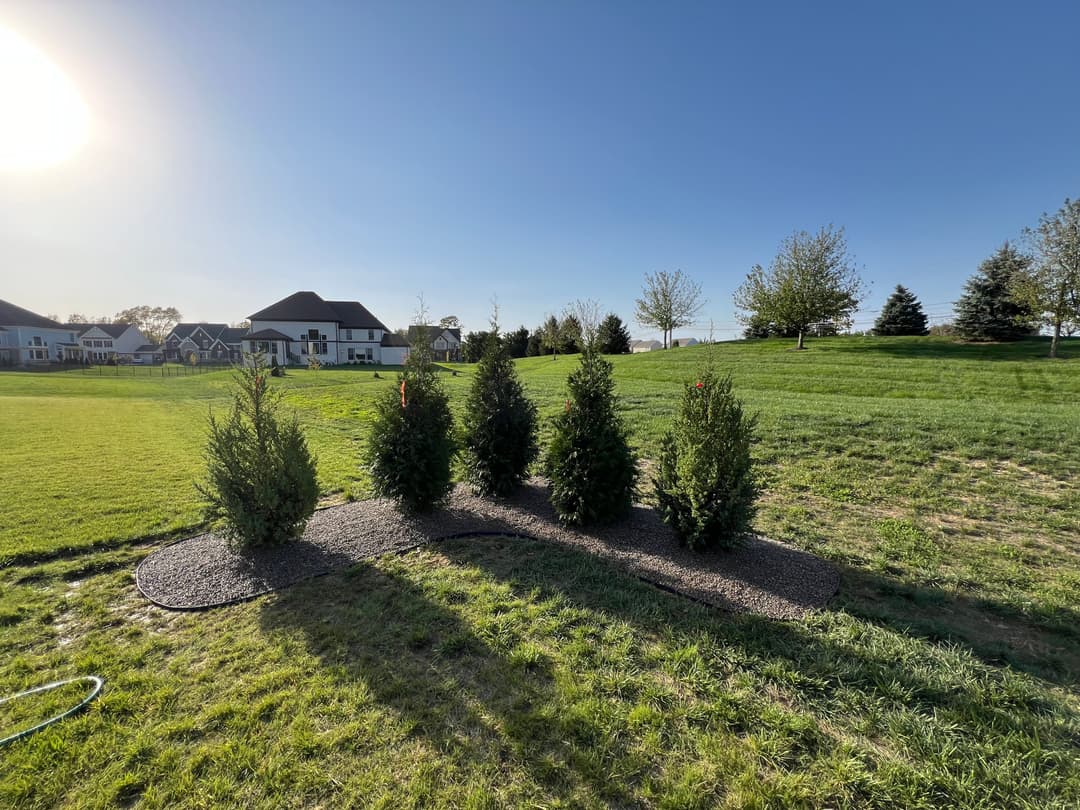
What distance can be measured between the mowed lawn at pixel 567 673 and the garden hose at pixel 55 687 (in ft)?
0.28

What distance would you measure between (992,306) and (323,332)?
A: 5643 centimetres

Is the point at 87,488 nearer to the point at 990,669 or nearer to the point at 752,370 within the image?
the point at 990,669

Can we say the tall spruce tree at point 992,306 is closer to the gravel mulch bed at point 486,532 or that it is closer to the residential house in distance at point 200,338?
the gravel mulch bed at point 486,532

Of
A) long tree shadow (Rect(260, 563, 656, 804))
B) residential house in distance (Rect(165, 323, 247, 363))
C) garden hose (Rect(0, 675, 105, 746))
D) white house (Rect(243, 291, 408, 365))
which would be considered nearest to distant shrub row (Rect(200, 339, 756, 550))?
long tree shadow (Rect(260, 563, 656, 804))

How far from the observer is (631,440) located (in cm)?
897

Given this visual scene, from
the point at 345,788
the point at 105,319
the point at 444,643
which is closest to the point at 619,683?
the point at 444,643

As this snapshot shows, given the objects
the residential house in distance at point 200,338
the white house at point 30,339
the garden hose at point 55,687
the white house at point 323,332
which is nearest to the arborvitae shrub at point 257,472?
the garden hose at point 55,687

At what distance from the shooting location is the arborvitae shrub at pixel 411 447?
5.35 meters

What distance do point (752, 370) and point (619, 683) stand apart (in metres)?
19.4

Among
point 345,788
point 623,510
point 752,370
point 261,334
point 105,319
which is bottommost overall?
point 345,788

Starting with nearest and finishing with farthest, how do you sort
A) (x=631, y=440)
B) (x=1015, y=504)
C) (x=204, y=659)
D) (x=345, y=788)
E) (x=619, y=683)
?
(x=345, y=788) < (x=619, y=683) < (x=204, y=659) < (x=1015, y=504) < (x=631, y=440)

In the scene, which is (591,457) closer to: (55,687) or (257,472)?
(257,472)

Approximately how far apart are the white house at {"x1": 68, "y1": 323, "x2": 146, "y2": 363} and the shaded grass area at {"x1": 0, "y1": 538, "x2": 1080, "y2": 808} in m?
73.7

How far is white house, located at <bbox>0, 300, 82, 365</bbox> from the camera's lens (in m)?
45.9
